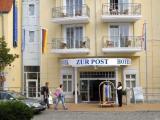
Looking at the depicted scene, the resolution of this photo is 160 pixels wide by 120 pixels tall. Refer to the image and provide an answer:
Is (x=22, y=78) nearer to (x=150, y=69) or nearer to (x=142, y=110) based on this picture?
(x=150, y=69)

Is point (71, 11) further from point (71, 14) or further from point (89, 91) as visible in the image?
point (89, 91)

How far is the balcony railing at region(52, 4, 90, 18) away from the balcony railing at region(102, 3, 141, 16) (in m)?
1.59

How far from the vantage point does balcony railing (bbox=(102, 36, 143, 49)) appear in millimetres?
43750

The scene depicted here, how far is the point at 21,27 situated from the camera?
46906 mm

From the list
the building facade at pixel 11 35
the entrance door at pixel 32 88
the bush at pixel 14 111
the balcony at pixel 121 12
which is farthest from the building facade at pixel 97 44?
the bush at pixel 14 111

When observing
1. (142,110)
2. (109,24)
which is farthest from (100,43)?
(142,110)

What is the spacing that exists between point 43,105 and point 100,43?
512 inches

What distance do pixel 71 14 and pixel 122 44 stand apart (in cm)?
510

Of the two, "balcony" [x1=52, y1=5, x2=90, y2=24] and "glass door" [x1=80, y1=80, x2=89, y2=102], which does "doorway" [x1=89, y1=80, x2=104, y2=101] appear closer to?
"glass door" [x1=80, y1=80, x2=89, y2=102]

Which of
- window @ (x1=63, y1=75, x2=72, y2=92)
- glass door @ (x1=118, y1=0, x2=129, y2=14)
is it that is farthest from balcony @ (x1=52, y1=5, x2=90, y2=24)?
window @ (x1=63, y1=75, x2=72, y2=92)

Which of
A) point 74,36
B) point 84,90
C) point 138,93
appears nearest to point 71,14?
point 74,36

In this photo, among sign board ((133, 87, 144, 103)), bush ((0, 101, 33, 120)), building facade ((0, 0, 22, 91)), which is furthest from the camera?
building facade ((0, 0, 22, 91))

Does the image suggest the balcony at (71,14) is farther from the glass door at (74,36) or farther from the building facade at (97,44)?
the glass door at (74,36)

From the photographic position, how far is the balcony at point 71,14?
43.8 metres
